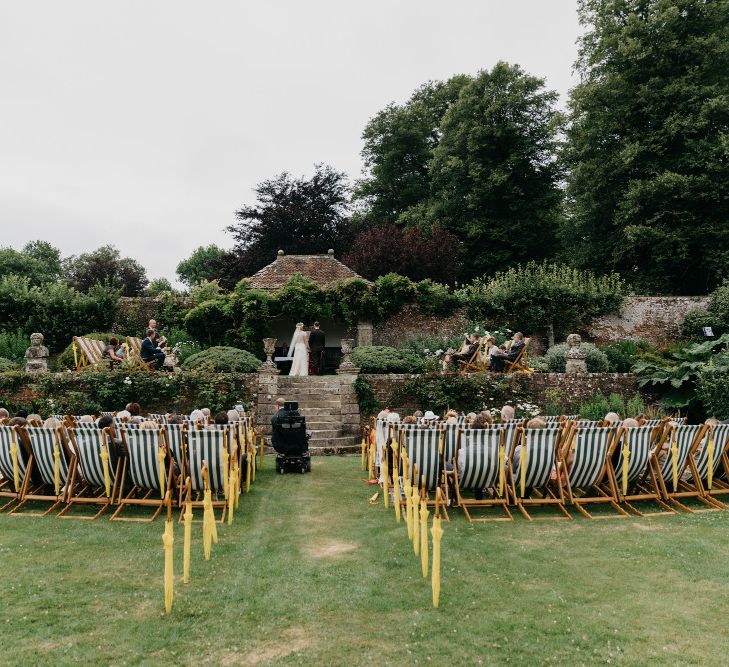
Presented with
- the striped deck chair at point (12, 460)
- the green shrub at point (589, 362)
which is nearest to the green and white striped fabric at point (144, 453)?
the striped deck chair at point (12, 460)

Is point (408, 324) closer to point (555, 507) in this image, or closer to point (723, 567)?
point (555, 507)

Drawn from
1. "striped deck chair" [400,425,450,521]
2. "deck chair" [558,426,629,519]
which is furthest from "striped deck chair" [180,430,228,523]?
"deck chair" [558,426,629,519]

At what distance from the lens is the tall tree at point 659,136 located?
79.8ft

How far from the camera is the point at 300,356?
693 inches

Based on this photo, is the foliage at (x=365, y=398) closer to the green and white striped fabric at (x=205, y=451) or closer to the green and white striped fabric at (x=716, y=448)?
the green and white striped fabric at (x=205, y=451)

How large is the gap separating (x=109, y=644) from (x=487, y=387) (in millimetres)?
12265

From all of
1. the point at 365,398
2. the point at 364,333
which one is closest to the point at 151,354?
the point at 365,398

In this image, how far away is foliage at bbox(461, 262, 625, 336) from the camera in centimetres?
2216

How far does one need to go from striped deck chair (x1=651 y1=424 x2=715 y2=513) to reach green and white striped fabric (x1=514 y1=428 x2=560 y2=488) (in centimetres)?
139

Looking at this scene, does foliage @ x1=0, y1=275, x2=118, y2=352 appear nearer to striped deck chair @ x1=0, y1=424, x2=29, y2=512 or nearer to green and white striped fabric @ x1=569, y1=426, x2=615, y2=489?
striped deck chair @ x1=0, y1=424, x2=29, y2=512

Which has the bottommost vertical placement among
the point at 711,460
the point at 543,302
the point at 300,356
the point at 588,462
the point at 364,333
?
the point at 711,460

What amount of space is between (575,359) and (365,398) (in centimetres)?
618

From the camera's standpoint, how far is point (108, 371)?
565 inches

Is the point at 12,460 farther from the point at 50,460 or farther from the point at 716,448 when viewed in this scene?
the point at 716,448
